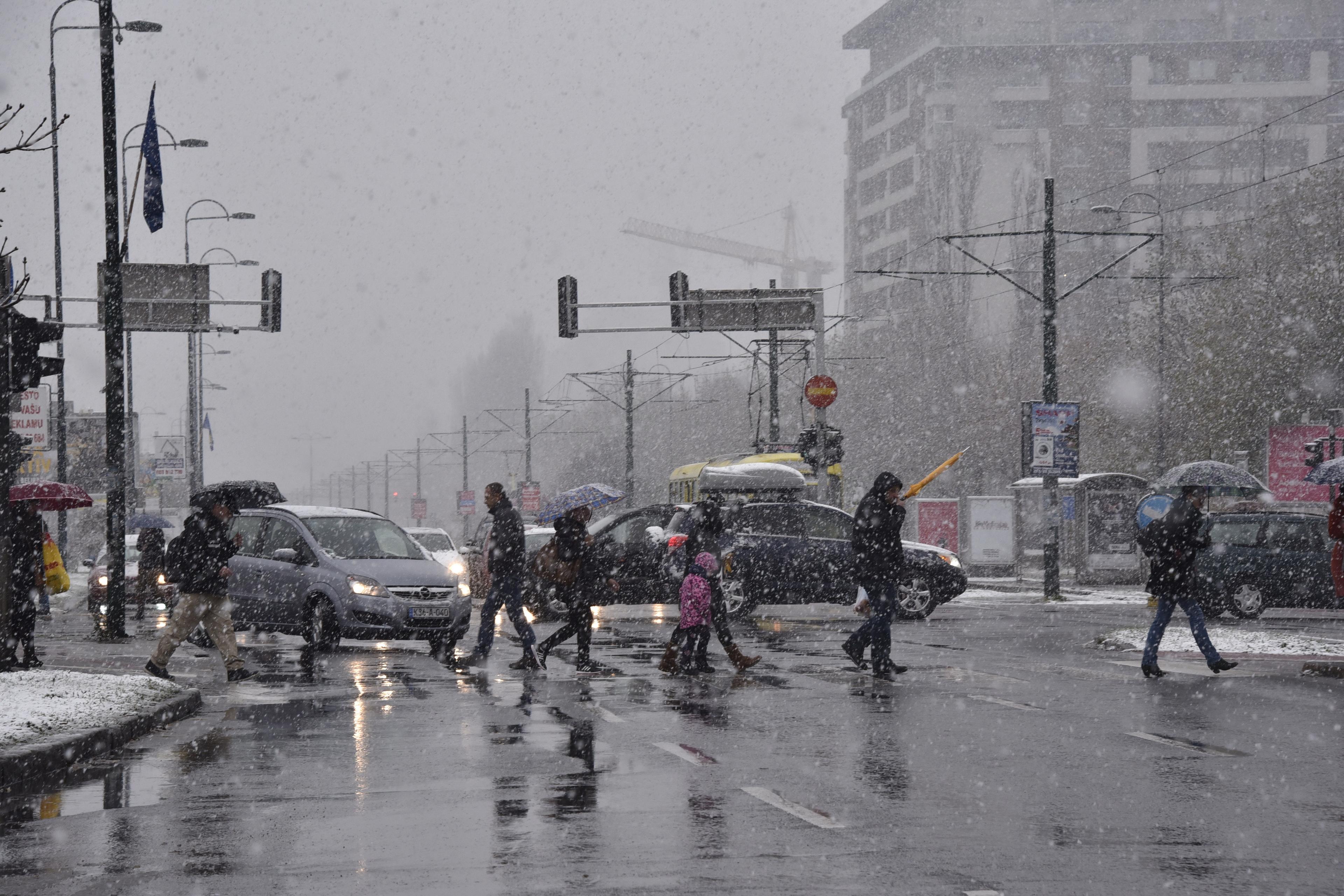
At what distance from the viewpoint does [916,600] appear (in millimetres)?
25125

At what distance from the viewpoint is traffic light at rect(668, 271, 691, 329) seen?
34.5 m

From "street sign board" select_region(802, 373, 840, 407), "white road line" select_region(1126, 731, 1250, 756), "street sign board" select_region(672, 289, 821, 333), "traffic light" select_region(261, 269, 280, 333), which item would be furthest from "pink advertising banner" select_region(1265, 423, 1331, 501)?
"white road line" select_region(1126, 731, 1250, 756)

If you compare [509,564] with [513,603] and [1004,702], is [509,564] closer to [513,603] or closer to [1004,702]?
[513,603]

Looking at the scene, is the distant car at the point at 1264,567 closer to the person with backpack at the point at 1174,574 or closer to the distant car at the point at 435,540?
the person with backpack at the point at 1174,574

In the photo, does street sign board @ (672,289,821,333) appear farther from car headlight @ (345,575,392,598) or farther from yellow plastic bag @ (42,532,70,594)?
car headlight @ (345,575,392,598)

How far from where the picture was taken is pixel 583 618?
1680cm

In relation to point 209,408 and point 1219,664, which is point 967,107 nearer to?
point 209,408

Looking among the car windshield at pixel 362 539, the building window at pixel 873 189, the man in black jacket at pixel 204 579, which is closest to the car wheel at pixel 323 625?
the car windshield at pixel 362 539

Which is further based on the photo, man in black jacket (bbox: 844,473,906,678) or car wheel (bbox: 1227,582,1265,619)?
car wheel (bbox: 1227,582,1265,619)

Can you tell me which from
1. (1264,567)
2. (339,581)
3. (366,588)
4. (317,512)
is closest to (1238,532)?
(1264,567)

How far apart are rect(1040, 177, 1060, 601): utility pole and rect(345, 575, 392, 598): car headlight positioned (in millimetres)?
15906

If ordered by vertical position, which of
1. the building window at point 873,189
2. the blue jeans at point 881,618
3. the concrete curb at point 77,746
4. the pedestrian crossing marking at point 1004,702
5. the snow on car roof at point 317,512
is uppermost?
the building window at point 873,189

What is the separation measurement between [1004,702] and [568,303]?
70.3 feet

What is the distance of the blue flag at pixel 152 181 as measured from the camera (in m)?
25.9
